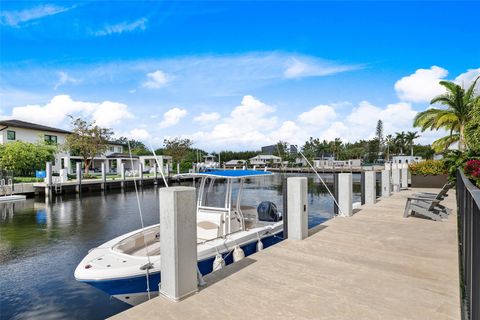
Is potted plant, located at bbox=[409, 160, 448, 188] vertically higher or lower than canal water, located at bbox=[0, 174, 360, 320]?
higher

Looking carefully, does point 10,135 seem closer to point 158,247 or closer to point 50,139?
point 50,139

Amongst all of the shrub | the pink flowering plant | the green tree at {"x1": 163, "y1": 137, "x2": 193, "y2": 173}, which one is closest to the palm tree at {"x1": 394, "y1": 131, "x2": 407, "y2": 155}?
the green tree at {"x1": 163, "y1": 137, "x2": 193, "y2": 173}

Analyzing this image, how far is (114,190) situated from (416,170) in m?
30.6

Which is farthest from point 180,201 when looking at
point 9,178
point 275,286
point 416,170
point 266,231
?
point 9,178

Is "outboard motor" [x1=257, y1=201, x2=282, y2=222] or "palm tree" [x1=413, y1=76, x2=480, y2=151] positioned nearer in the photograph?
"outboard motor" [x1=257, y1=201, x2=282, y2=222]

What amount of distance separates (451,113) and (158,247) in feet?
81.8

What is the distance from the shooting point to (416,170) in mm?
20938

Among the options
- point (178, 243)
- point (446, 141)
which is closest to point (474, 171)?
point (178, 243)

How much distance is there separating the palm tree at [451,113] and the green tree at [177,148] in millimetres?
49679

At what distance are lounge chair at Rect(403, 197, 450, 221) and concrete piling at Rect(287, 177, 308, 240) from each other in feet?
16.1

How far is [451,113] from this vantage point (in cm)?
2309

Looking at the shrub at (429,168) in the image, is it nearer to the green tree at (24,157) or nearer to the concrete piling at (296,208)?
the concrete piling at (296,208)

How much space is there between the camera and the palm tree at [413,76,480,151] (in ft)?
72.6

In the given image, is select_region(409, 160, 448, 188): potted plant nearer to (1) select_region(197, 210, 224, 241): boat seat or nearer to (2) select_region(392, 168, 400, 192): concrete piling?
(2) select_region(392, 168, 400, 192): concrete piling
